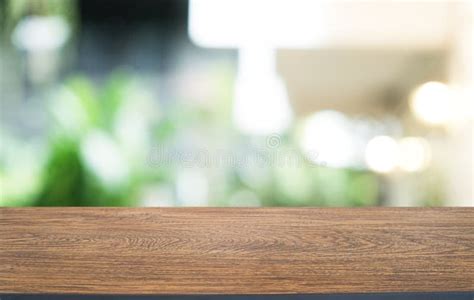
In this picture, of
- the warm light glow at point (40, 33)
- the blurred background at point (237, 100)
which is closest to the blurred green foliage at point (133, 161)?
the blurred background at point (237, 100)

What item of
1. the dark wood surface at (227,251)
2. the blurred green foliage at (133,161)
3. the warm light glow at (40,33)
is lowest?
→ the dark wood surface at (227,251)

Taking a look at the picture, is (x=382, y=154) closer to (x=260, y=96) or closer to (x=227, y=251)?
(x=260, y=96)

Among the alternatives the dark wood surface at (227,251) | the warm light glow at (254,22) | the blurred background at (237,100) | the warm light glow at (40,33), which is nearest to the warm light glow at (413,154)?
the blurred background at (237,100)

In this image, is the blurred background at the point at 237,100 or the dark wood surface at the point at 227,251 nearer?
the dark wood surface at the point at 227,251

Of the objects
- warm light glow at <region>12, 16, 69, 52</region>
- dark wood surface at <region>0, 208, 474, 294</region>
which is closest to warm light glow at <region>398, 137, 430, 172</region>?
dark wood surface at <region>0, 208, 474, 294</region>

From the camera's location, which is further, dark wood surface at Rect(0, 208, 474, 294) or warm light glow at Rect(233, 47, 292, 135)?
warm light glow at Rect(233, 47, 292, 135)

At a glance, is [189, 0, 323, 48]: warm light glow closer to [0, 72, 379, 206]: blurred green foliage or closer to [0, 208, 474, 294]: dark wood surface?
[0, 72, 379, 206]: blurred green foliage

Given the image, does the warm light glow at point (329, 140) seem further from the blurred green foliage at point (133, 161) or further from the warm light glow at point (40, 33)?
the warm light glow at point (40, 33)

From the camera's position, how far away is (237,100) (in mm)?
1612

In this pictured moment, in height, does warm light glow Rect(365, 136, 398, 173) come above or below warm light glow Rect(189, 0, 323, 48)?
below

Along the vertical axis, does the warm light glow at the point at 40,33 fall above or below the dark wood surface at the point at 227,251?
above

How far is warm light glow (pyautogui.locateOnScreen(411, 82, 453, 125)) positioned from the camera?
157cm

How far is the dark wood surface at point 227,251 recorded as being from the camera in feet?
4.29

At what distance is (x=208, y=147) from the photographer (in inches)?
61.6
